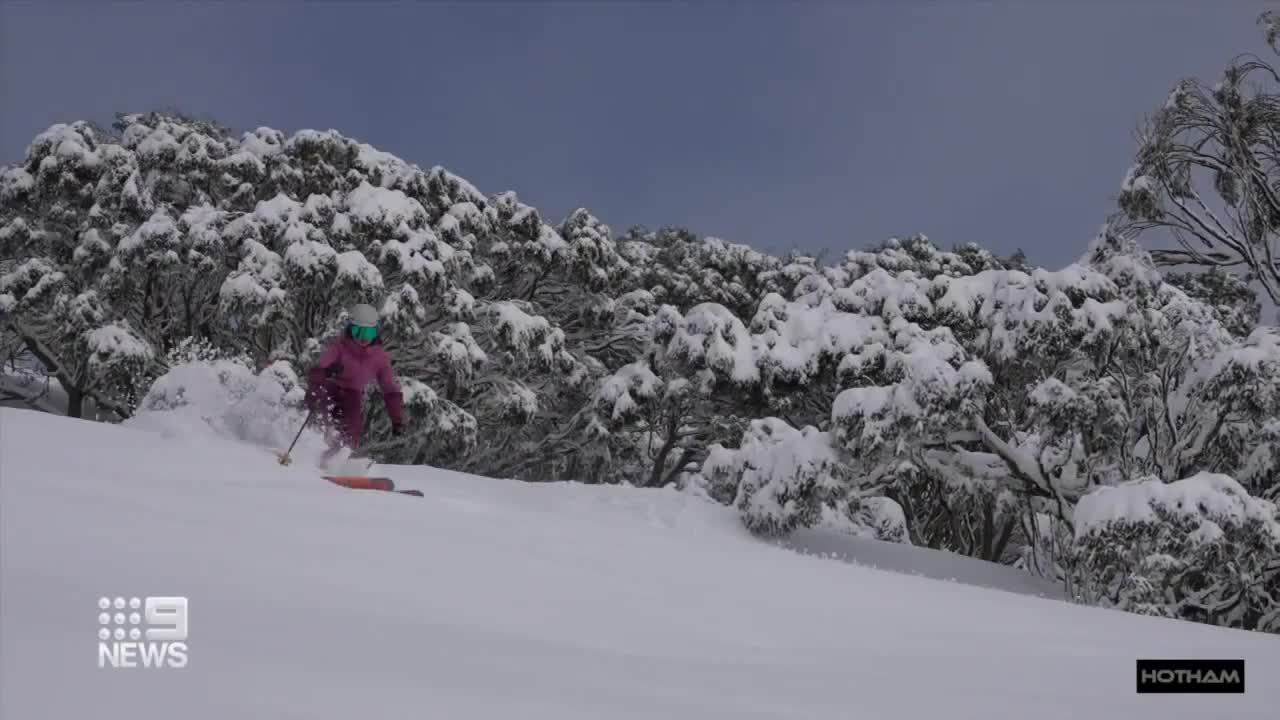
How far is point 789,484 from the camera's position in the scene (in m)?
11.1

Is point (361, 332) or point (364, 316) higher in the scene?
point (364, 316)

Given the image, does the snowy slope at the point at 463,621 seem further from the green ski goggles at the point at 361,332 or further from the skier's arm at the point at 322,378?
the green ski goggles at the point at 361,332

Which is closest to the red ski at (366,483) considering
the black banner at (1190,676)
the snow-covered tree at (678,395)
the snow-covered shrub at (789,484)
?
the snow-covered shrub at (789,484)

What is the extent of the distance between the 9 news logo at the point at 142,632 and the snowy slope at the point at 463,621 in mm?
42

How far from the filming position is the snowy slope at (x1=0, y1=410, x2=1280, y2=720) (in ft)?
8.47

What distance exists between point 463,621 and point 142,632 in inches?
44.6

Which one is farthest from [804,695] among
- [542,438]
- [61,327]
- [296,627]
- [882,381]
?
[542,438]

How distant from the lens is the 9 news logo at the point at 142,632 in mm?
2520

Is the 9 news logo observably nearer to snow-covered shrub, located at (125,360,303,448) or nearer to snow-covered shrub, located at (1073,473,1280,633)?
snow-covered shrub, located at (125,360,303,448)

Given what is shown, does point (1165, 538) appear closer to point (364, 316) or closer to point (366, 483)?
point (366, 483)

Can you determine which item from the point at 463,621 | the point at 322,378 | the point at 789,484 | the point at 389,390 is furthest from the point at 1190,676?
the point at 322,378

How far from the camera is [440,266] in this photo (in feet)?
59.8

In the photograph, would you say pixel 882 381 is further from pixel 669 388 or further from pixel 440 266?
pixel 440 266

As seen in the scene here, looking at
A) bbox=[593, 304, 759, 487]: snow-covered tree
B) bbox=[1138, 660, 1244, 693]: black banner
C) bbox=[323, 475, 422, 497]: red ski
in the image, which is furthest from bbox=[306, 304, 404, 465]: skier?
bbox=[593, 304, 759, 487]: snow-covered tree
